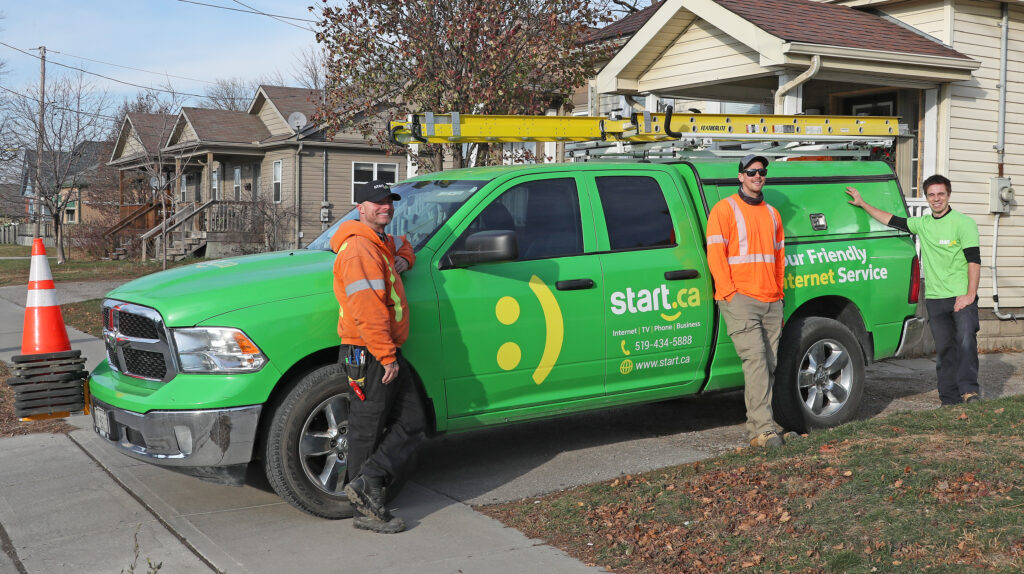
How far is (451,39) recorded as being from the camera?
39.6 ft

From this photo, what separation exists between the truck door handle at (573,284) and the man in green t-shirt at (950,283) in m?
2.54

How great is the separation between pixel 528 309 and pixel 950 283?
3.77 meters

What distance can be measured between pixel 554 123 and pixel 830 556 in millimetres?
4027

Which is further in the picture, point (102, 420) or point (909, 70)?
point (909, 70)

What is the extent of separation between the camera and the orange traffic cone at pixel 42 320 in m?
6.00

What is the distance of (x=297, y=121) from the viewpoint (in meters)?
30.3

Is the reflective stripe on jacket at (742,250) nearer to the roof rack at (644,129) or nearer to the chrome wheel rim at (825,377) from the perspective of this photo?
the chrome wheel rim at (825,377)

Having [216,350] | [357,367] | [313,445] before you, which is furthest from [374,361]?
[216,350]

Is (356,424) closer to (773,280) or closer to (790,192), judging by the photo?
(773,280)

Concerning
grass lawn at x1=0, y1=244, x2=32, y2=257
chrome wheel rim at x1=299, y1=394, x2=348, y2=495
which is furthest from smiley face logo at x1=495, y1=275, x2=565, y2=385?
grass lawn at x1=0, y1=244, x2=32, y2=257

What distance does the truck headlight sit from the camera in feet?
16.3

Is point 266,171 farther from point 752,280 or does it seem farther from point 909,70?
point 752,280

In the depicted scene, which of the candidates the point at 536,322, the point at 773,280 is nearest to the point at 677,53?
the point at 773,280

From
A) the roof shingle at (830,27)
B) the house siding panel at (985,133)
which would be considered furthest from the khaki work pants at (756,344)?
the house siding panel at (985,133)
